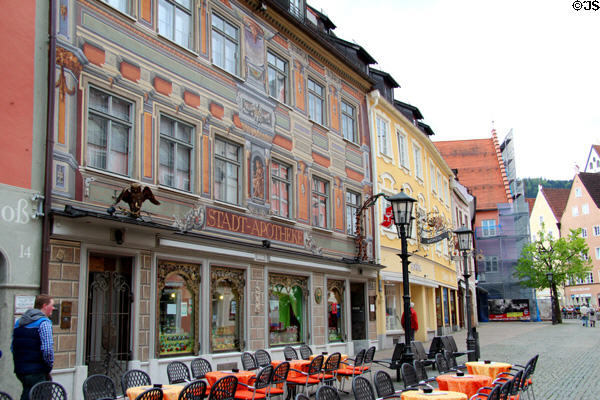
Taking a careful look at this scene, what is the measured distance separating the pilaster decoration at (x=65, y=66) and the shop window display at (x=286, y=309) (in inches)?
304

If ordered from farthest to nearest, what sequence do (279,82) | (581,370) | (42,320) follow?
(279,82)
(581,370)
(42,320)

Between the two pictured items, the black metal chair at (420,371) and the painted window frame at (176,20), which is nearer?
the black metal chair at (420,371)

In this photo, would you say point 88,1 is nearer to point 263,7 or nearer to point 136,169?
point 136,169

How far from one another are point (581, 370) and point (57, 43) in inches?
585

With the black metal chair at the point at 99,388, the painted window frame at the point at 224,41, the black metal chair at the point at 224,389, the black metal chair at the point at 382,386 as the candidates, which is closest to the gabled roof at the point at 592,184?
the painted window frame at the point at 224,41

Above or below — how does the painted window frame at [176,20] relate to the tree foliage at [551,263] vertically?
above

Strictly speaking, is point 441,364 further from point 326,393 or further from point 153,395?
point 153,395

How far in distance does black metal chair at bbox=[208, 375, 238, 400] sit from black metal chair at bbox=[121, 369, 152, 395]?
4.90 feet

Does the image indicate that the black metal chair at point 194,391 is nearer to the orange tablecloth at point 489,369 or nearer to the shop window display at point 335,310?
the orange tablecloth at point 489,369

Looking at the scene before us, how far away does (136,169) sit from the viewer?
12641mm

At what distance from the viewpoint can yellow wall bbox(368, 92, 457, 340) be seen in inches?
958

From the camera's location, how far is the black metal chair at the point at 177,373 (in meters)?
10.6

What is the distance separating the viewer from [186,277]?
13.9 metres

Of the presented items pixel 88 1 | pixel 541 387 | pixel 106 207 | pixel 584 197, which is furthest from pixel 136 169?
pixel 584 197
